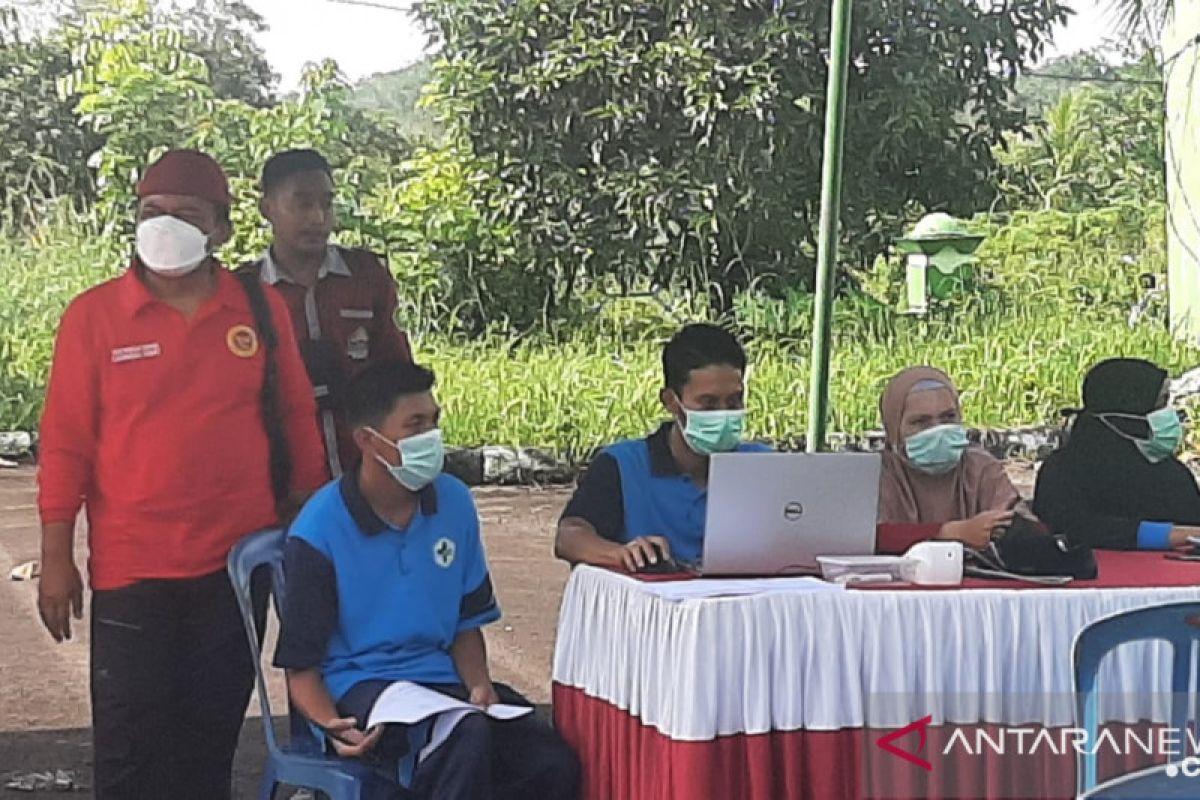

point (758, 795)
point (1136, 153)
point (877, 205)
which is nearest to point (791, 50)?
point (877, 205)

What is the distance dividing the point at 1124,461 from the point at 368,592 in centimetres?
166

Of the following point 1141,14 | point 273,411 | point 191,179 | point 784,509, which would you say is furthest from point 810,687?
point 1141,14

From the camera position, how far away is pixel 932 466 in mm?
3516

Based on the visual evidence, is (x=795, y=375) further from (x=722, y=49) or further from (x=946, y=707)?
(x=946, y=707)

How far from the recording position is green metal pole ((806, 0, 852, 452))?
180 inches

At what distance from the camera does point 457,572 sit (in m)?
3.18

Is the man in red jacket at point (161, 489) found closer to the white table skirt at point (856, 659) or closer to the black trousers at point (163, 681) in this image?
the black trousers at point (163, 681)

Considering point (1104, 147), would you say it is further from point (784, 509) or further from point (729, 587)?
point (729, 587)

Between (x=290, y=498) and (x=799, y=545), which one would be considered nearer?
(x=799, y=545)

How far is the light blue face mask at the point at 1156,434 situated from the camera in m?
3.73

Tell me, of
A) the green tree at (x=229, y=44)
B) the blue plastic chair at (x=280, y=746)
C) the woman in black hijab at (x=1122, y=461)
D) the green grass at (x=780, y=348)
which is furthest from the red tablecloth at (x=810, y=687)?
the green tree at (x=229, y=44)

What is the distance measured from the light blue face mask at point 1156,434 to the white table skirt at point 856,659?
0.78 m

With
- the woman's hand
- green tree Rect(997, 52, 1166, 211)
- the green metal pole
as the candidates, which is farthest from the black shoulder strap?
green tree Rect(997, 52, 1166, 211)

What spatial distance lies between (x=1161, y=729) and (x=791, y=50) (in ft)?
8.15
